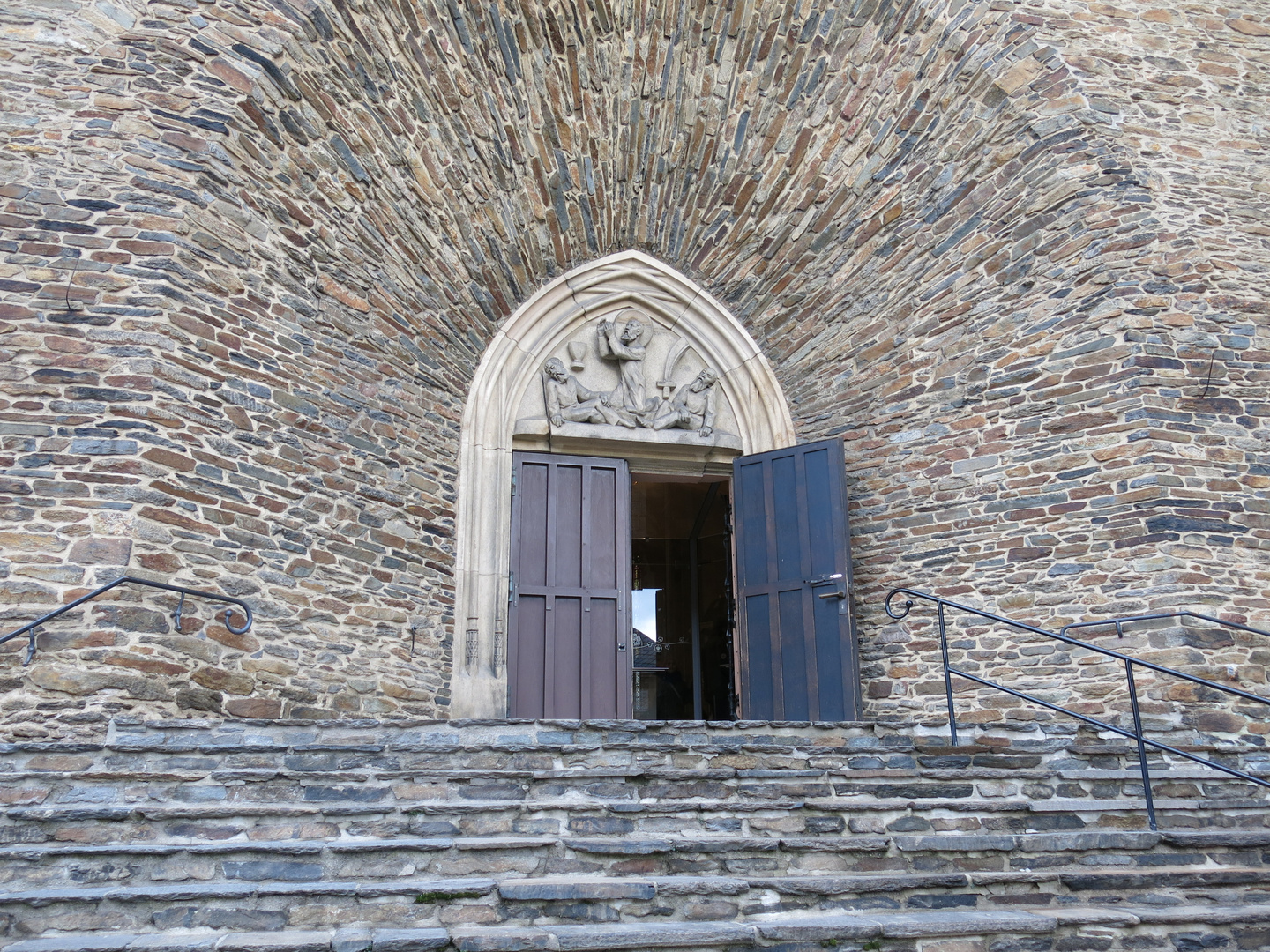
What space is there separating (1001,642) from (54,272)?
6454 mm

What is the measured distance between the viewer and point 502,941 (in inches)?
123

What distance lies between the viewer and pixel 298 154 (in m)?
6.74

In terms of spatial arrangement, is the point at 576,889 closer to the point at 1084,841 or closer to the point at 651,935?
the point at 651,935

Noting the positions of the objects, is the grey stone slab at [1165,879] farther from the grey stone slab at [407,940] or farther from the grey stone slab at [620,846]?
the grey stone slab at [407,940]

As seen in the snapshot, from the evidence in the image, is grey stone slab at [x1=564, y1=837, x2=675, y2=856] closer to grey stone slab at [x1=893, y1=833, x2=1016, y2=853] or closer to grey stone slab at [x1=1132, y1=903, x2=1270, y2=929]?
grey stone slab at [x1=893, y1=833, x2=1016, y2=853]

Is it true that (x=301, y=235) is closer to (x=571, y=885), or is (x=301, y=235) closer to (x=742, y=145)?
Result: (x=742, y=145)

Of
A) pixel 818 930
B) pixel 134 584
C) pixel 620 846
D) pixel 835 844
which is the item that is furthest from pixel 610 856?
pixel 134 584

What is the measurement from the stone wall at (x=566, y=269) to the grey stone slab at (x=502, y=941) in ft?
9.61

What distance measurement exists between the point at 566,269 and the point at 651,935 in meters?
6.51

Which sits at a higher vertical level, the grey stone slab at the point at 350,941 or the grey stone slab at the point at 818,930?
the grey stone slab at the point at 350,941

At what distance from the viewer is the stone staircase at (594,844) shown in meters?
3.25

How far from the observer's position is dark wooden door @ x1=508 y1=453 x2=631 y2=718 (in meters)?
7.80

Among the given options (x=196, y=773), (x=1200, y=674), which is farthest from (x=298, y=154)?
(x=1200, y=674)

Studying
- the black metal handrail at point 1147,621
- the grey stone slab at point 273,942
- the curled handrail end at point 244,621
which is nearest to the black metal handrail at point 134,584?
the curled handrail end at point 244,621
